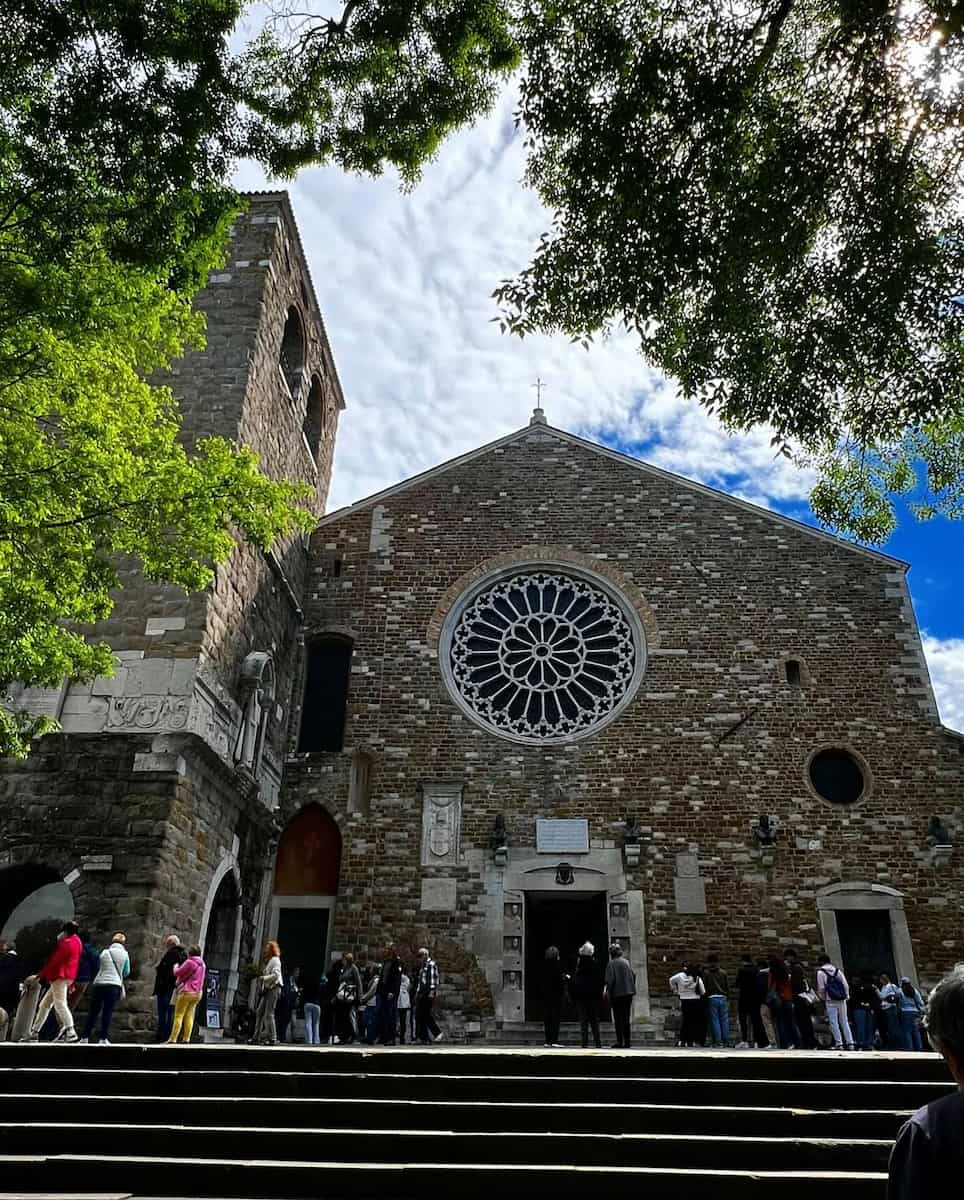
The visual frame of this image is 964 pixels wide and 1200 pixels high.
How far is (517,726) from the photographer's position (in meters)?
16.1

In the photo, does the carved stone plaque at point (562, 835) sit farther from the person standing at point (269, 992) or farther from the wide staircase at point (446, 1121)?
the wide staircase at point (446, 1121)

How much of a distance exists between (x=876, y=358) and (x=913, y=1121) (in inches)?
264

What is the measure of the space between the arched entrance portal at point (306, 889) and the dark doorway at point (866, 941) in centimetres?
777

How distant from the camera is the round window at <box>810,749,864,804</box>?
15266 mm

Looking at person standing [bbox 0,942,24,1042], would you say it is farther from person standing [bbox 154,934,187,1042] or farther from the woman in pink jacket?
the woman in pink jacket

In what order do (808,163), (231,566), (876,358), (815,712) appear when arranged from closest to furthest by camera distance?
(808,163), (876,358), (231,566), (815,712)

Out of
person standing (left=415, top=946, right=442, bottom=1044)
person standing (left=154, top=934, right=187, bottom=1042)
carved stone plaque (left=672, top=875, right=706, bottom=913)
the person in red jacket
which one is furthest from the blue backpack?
the person in red jacket

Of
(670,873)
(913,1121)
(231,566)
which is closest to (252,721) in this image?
(231,566)

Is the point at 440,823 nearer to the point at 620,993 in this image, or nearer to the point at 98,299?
the point at 620,993

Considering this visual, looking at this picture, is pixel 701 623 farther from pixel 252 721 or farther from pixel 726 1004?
pixel 252 721

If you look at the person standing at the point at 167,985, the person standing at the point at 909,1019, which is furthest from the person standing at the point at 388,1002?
the person standing at the point at 909,1019

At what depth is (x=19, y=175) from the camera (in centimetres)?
720

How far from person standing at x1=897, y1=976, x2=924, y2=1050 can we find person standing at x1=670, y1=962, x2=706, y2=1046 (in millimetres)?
2635

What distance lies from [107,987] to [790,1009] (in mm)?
7735
